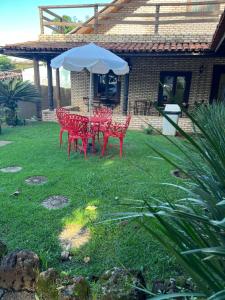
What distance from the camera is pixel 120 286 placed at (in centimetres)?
204

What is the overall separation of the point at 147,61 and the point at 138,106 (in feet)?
6.87

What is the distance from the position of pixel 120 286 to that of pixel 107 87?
38.5ft

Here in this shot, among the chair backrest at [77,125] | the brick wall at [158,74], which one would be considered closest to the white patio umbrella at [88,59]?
the chair backrest at [77,125]

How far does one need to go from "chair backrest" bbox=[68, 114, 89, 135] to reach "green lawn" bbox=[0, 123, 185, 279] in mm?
640

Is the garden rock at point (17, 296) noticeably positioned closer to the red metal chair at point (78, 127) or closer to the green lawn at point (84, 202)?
the green lawn at point (84, 202)

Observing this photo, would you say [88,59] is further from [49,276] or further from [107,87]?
[107,87]

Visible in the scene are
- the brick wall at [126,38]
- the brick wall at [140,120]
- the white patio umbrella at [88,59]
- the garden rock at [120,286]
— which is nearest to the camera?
the garden rock at [120,286]

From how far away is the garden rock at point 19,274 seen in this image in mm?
2377

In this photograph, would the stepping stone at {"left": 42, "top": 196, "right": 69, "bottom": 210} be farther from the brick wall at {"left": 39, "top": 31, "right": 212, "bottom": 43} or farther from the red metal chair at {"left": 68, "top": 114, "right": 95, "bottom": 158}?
the brick wall at {"left": 39, "top": 31, "right": 212, "bottom": 43}

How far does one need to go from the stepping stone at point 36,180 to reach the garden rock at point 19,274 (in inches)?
95.2

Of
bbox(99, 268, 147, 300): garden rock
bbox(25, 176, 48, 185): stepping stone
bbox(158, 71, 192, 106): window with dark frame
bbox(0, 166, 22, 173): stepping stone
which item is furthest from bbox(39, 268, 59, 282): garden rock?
bbox(158, 71, 192, 106): window with dark frame

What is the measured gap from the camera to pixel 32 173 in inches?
206

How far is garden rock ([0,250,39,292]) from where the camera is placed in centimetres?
→ 238

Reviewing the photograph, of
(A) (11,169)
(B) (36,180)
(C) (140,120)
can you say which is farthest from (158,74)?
(B) (36,180)
